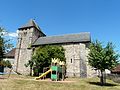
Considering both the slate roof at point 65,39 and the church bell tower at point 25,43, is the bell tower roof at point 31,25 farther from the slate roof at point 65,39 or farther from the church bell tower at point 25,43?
the slate roof at point 65,39

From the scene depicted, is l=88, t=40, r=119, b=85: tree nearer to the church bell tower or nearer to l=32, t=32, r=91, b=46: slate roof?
l=32, t=32, r=91, b=46: slate roof

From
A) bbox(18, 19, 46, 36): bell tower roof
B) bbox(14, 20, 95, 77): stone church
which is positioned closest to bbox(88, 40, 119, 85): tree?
bbox(14, 20, 95, 77): stone church

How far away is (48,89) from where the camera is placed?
62.0 ft

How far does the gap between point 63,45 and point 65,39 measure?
75.2 inches

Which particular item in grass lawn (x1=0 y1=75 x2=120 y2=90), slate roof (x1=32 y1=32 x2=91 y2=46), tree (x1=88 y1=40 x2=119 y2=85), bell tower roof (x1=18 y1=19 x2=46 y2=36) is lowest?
grass lawn (x1=0 y1=75 x2=120 y2=90)

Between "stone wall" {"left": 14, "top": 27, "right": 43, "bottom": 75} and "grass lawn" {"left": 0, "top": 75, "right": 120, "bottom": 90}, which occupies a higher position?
"stone wall" {"left": 14, "top": 27, "right": 43, "bottom": 75}

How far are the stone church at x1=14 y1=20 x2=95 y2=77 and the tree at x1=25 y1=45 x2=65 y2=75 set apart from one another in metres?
1.94

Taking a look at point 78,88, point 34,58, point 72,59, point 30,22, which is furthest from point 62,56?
point 78,88

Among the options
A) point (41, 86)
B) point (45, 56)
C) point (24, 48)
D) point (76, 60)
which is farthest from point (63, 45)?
point (41, 86)

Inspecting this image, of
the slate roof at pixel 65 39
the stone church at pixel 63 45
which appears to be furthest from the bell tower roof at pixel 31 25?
the slate roof at pixel 65 39

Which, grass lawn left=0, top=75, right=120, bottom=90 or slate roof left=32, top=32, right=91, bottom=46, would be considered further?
slate roof left=32, top=32, right=91, bottom=46

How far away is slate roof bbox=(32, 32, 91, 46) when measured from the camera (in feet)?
138

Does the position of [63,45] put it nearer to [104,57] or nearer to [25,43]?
[25,43]

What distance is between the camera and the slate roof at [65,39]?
4212 centimetres
